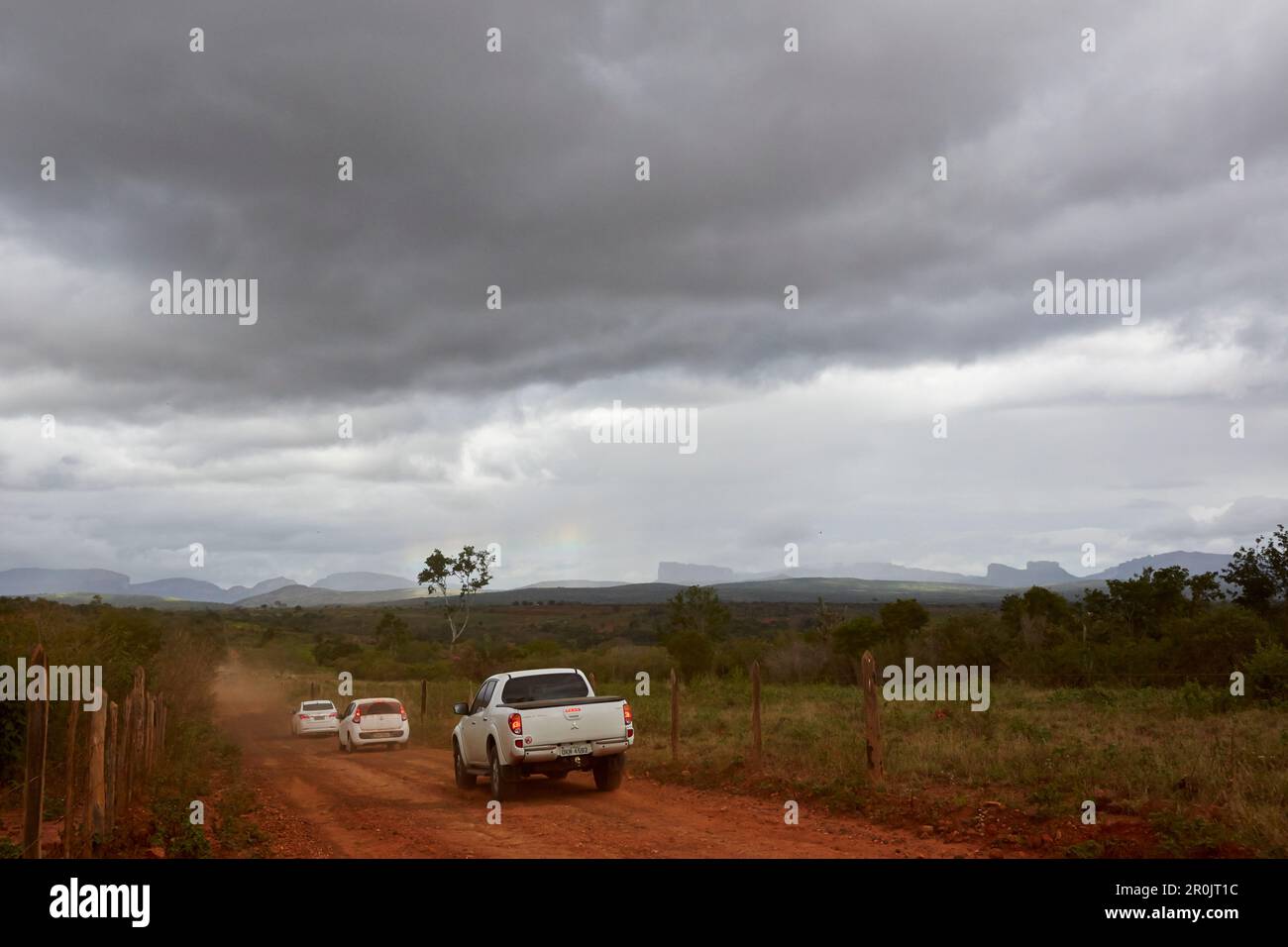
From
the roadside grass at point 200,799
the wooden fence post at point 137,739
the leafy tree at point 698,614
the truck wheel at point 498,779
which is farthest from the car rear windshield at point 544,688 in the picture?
the leafy tree at point 698,614

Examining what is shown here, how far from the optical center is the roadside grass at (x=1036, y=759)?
10704mm

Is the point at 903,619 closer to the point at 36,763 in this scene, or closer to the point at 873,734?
the point at 873,734

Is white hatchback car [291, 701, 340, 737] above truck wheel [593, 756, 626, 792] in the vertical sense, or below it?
below

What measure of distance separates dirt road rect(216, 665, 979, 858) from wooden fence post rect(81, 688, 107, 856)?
205 cm

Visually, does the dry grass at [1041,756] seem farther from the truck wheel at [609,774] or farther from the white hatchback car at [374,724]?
the white hatchback car at [374,724]

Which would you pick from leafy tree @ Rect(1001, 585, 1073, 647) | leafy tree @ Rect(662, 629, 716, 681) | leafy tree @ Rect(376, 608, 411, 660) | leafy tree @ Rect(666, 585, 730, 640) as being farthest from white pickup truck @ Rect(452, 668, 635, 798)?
leafy tree @ Rect(376, 608, 411, 660)

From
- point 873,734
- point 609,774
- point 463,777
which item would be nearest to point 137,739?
point 463,777

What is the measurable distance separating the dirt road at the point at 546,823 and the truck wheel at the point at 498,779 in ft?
0.71

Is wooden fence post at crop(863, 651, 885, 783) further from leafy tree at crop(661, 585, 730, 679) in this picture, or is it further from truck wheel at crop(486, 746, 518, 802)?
leafy tree at crop(661, 585, 730, 679)

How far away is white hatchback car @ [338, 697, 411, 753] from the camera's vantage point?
2797 centimetres

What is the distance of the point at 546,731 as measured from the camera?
14.9 meters
